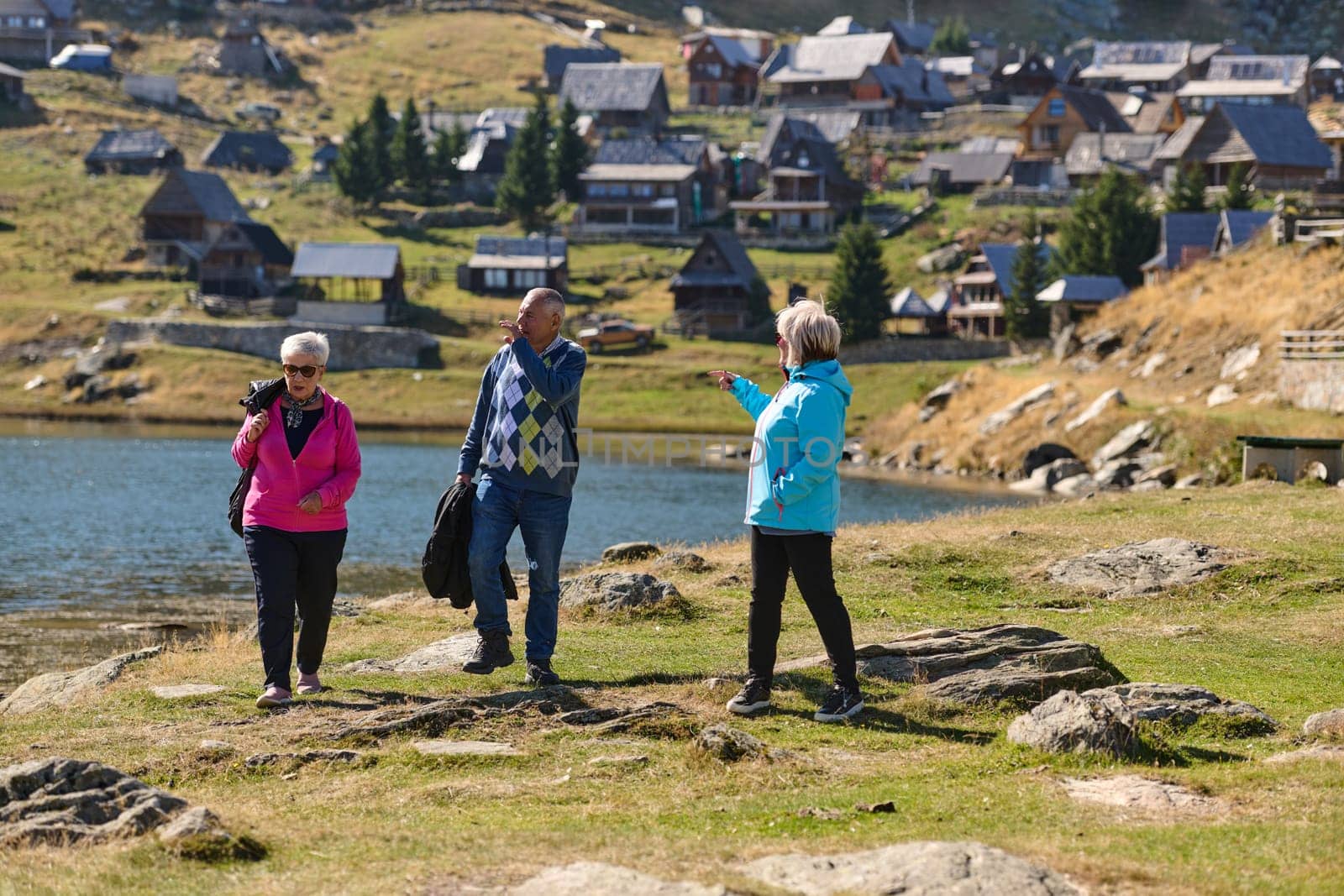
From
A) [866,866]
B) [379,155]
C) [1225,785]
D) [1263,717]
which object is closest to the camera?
[866,866]

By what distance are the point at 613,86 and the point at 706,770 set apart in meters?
135

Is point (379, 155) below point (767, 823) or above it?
above

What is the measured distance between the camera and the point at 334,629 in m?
17.0

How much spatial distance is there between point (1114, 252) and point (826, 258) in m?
25.0

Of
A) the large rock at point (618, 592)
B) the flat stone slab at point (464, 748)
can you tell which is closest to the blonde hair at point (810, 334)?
the flat stone slab at point (464, 748)

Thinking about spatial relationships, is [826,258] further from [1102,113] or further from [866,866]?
[866,866]

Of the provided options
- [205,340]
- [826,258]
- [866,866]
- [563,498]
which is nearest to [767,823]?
[866,866]

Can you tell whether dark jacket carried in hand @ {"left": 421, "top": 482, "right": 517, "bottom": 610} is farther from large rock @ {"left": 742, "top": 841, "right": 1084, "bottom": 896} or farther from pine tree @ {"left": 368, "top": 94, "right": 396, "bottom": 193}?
pine tree @ {"left": 368, "top": 94, "right": 396, "bottom": 193}

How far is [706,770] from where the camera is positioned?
9586 millimetres

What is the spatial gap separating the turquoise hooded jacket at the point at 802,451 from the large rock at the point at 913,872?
143 inches

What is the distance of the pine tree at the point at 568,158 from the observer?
11438 centimetres

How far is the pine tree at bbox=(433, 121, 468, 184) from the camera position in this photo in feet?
387

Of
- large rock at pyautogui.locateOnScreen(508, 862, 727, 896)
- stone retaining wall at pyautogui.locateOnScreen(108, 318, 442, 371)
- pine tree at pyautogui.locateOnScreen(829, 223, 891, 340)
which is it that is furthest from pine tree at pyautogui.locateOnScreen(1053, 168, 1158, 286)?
large rock at pyautogui.locateOnScreen(508, 862, 727, 896)

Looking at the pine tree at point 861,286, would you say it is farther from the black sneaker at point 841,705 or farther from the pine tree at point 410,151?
the black sneaker at point 841,705
